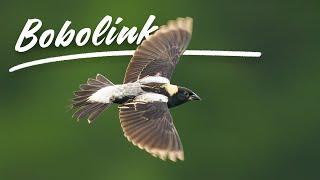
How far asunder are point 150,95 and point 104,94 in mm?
155

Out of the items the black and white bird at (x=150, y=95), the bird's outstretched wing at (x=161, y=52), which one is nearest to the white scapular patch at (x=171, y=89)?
the black and white bird at (x=150, y=95)

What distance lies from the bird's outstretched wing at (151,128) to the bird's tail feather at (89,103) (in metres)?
0.13

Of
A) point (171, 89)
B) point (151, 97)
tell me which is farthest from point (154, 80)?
point (151, 97)

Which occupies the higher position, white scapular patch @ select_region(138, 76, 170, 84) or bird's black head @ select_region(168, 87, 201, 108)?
white scapular patch @ select_region(138, 76, 170, 84)

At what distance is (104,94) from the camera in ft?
12.2

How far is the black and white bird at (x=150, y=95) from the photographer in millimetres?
3445

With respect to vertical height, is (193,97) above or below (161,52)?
below

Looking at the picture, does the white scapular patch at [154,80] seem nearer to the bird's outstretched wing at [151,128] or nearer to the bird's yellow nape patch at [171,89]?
the bird's yellow nape patch at [171,89]

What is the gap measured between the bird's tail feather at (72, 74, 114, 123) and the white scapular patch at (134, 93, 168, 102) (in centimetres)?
11

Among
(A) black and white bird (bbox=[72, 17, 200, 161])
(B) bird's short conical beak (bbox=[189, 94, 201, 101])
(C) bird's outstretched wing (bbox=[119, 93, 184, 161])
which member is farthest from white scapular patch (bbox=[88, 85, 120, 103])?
(B) bird's short conical beak (bbox=[189, 94, 201, 101])

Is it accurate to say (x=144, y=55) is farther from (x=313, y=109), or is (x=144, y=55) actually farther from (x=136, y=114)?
(x=313, y=109)

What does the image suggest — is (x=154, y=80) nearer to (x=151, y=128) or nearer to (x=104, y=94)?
(x=104, y=94)

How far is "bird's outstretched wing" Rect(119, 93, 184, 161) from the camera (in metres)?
3.42

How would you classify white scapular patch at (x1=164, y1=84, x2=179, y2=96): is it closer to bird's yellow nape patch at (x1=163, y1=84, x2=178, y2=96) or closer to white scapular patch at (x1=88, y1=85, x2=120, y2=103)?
bird's yellow nape patch at (x1=163, y1=84, x2=178, y2=96)
